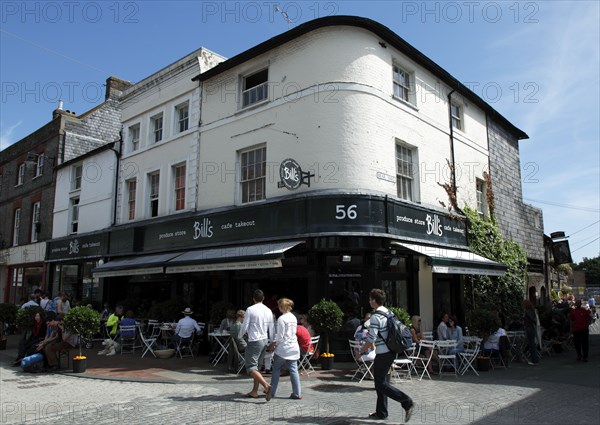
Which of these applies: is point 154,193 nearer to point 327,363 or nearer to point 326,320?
point 326,320

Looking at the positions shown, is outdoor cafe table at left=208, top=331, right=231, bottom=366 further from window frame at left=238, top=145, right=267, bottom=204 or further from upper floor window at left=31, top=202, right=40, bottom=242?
upper floor window at left=31, top=202, right=40, bottom=242

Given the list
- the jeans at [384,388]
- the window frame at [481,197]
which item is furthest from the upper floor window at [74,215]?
the jeans at [384,388]

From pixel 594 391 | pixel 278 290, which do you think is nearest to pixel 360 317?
pixel 278 290

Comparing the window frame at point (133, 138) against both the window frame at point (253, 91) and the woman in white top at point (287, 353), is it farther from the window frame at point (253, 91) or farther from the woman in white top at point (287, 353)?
the woman in white top at point (287, 353)

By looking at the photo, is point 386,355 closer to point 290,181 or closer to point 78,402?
point 78,402

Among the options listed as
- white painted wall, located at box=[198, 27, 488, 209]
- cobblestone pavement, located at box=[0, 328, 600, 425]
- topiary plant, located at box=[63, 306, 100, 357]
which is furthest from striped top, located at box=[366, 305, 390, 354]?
topiary plant, located at box=[63, 306, 100, 357]

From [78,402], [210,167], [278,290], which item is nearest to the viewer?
[78,402]

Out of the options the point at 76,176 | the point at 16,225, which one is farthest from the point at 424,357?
the point at 16,225

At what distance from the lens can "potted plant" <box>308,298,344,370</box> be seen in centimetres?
1047

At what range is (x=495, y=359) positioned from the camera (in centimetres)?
1223

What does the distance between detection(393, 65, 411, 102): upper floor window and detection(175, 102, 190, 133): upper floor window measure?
727 cm

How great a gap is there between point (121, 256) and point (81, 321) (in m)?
7.51

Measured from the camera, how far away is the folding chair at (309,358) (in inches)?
391

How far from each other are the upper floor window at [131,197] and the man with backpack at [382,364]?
1409cm
